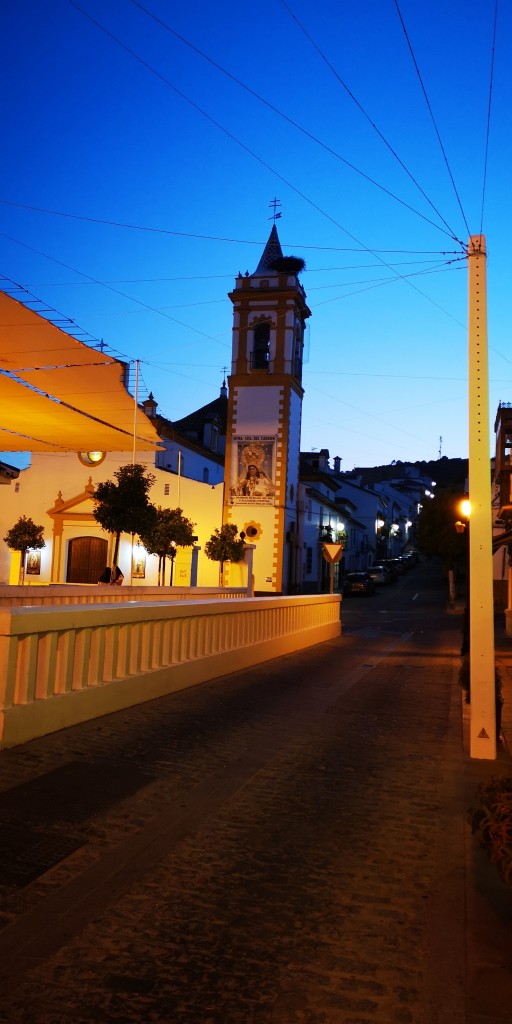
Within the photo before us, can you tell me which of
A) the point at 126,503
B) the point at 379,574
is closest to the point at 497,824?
the point at 126,503

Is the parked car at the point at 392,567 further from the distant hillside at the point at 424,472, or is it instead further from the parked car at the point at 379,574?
the distant hillside at the point at 424,472

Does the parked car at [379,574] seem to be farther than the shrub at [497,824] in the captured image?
Yes

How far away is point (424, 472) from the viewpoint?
135500mm

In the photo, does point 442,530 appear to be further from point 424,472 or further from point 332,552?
point 424,472

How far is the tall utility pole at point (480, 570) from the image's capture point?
7.27 meters

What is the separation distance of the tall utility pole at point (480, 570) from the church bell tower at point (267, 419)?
31.7 metres

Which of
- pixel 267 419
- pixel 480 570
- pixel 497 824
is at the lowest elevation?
pixel 497 824

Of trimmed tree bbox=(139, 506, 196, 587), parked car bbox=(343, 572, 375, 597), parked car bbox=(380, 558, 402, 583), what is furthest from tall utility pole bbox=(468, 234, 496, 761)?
parked car bbox=(380, 558, 402, 583)

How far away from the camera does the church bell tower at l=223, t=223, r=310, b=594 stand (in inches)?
1563

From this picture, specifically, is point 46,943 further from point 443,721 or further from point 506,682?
point 506,682

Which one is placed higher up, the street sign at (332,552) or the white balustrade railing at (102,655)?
the street sign at (332,552)

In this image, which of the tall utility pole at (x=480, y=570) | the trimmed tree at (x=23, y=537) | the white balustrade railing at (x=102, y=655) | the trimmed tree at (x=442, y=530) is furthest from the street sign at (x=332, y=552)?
the trimmed tree at (x=442, y=530)

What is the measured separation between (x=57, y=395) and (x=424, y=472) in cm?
12283

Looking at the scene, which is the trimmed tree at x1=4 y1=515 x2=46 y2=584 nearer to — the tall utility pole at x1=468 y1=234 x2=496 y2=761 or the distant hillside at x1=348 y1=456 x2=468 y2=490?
the tall utility pole at x1=468 y1=234 x2=496 y2=761
